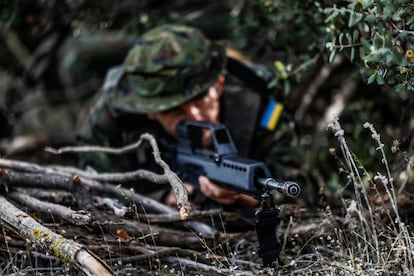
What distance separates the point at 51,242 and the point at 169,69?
1.45 meters

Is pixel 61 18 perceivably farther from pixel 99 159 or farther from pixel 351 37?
pixel 351 37

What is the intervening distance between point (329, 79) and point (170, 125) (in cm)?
237

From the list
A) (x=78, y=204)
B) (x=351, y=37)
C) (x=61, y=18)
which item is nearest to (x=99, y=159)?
(x=78, y=204)

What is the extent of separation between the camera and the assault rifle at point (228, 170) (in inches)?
97.4

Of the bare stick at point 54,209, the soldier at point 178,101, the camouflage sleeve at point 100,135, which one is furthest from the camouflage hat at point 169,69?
the bare stick at point 54,209

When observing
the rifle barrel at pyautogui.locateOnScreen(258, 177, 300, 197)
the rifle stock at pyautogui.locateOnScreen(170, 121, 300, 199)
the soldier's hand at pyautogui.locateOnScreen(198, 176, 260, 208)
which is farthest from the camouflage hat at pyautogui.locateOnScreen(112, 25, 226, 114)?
the rifle barrel at pyautogui.locateOnScreen(258, 177, 300, 197)

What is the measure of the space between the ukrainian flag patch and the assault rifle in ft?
2.26

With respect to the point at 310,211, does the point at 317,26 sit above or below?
above

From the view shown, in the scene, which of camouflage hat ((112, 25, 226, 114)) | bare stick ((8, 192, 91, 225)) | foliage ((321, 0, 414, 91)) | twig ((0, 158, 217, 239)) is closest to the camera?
foliage ((321, 0, 414, 91))

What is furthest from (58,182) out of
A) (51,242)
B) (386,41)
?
(386,41)

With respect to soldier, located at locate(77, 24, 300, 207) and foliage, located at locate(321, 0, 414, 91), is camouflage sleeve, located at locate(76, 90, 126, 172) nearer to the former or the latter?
soldier, located at locate(77, 24, 300, 207)

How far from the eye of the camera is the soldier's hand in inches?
116

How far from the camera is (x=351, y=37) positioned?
8.80 feet

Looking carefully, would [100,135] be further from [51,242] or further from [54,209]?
[51,242]
